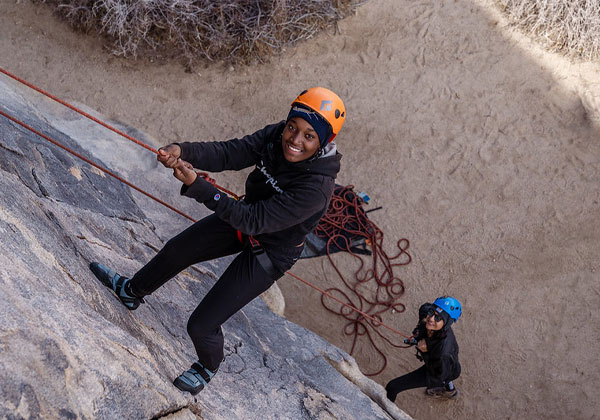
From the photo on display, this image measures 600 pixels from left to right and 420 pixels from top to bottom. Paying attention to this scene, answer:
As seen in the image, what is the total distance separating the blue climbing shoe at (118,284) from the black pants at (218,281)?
0.18ft

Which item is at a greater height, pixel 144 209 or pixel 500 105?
pixel 500 105

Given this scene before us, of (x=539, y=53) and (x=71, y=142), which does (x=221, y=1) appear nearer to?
(x=71, y=142)

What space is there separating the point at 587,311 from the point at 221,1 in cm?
521

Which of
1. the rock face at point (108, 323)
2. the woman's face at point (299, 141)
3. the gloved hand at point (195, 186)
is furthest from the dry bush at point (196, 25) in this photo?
the gloved hand at point (195, 186)

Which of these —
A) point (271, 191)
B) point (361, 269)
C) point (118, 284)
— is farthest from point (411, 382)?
point (118, 284)

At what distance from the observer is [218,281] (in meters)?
2.81

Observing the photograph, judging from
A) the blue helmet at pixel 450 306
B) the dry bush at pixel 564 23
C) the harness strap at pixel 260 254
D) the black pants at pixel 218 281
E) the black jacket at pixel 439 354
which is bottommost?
the black jacket at pixel 439 354

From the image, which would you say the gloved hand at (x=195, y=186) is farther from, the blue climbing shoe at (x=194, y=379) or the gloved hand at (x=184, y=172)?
the blue climbing shoe at (x=194, y=379)

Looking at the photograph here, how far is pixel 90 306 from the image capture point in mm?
2508

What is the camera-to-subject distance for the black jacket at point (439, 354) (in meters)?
4.28

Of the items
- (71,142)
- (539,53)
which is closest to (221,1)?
(71,142)

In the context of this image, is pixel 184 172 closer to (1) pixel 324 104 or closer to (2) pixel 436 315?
(1) pixel 324 104

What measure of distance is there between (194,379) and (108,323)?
1.64 ft

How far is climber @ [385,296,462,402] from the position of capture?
13.8 feet
